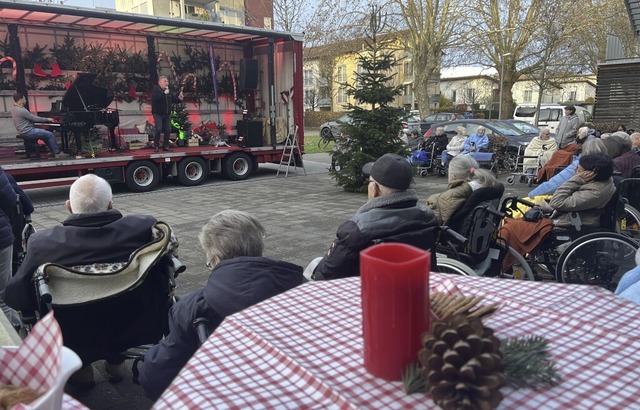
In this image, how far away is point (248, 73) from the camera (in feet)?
42.9

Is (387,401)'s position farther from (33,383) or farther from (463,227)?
Answer: (463,227)

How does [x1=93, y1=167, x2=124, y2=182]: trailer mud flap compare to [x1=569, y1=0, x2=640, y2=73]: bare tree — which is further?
[x1=569, y1=0, x2=640, y2=73]: bare tree

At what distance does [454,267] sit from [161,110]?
9431 mm

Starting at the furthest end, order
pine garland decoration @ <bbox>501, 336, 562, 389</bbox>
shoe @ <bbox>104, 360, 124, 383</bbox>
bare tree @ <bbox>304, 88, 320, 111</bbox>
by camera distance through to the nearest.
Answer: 1. bare tree @ <bbox>304, 88, 320, 111</bbox>
2. shoe @ <bbox>104, 360, 124, 383</bbox>
3. pine garland decoration @ <bbox>501, 336, 562, 389</bbox>

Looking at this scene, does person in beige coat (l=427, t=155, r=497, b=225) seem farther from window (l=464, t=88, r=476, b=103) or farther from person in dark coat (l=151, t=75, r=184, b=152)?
window (l=464, t=88, r=476, b=103)

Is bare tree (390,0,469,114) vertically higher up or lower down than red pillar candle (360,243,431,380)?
higher up

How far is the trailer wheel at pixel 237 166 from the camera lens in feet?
39.9

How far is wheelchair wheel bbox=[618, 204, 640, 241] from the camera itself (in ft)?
16.9

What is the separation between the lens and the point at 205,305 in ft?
6.98

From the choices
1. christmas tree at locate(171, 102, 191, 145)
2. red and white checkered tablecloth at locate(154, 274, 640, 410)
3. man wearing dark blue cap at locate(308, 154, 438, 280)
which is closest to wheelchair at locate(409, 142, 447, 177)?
christmas tree at locate(171, 102, 191, 145)

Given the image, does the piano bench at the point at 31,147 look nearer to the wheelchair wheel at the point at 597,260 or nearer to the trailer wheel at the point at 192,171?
the trailer wheel at the point at 192,171

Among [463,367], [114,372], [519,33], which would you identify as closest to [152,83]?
[114,372]

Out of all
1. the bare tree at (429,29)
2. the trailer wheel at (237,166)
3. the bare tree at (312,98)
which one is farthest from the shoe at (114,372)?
the bare tree at (312,98)

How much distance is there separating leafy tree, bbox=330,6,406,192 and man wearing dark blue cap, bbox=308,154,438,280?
20.0ft
